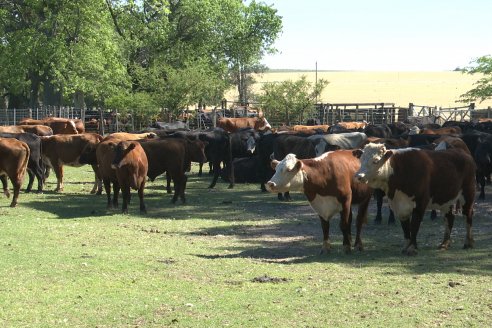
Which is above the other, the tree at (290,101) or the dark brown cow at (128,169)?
the tree at (290,101)

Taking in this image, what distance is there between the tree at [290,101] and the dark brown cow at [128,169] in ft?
102

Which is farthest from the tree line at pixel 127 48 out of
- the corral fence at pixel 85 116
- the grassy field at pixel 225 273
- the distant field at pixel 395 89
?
the distant field at pixel 395 89

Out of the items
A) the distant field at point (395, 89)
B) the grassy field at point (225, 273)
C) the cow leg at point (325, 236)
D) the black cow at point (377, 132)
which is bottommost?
the grassy field at point (225, 273)

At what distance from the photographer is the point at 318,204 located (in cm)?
1189

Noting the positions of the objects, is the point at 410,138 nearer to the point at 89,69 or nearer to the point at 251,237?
the point at 251,237

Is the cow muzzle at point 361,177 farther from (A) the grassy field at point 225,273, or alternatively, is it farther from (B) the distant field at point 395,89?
(B) the distant field at point 395,89

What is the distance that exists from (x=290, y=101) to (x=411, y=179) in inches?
1451

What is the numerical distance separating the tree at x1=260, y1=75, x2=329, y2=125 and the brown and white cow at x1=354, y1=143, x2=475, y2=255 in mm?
35878

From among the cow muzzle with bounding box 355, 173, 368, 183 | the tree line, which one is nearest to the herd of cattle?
the cow muzzle with bounding box 355, 173, 368, 183

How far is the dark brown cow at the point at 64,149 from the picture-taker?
21.4 m

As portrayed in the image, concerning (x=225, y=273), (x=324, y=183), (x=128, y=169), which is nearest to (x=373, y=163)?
(x=324, y=183)

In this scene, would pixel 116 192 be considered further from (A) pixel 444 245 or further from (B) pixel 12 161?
(A) pixel 444 245

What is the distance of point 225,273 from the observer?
1030cm

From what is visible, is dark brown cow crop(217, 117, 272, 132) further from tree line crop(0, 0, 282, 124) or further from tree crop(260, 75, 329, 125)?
tree crop(260, 75, 329, 125)
